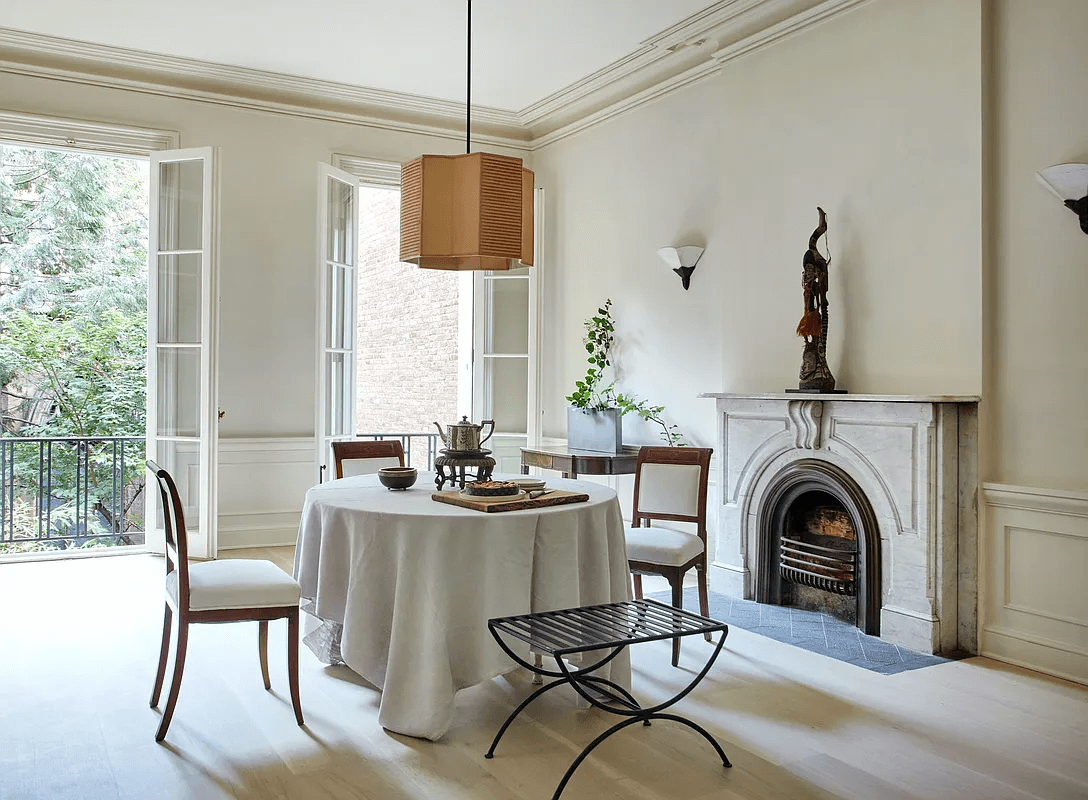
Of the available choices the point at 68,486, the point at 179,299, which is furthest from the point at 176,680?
the point at 68,486

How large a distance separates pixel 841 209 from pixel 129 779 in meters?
3.74

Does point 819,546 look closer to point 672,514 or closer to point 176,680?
point 672,514

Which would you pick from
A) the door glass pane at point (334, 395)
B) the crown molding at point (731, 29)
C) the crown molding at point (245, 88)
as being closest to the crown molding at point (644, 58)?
the crown molding at point (731, 29)

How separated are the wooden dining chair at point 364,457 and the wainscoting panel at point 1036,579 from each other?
8.60ft

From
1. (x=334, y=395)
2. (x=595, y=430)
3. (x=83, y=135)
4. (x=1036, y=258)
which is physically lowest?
(x=595, y=430)

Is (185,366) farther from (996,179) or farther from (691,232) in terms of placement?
(996,179)

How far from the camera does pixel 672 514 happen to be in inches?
155

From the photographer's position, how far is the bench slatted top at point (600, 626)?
90.7 inches

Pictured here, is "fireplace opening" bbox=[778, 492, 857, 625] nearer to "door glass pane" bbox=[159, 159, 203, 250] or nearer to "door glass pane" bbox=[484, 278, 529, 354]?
"door glass pane" bbox=[484, 278, 529, 354]

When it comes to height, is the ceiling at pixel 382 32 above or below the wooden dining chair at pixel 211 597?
above

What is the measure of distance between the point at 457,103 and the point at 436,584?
459 centimetres

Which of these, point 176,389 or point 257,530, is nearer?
point 176,389

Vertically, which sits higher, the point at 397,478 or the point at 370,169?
the point at 370,169

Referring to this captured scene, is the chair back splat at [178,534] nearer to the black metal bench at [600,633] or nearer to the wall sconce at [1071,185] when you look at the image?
the black metal bench at [600,633]
